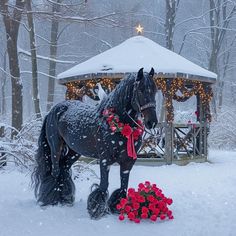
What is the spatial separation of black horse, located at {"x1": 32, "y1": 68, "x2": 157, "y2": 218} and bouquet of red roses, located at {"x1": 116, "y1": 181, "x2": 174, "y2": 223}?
0.21m

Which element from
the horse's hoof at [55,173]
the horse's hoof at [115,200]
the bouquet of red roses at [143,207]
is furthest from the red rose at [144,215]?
the horse's hoof at [55,173]

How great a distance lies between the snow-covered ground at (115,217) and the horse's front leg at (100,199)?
10 centimetres

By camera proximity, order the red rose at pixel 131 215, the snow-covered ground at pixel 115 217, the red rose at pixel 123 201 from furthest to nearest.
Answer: the red rose at pixel 123 201 → the red rose at pixel 131 215 → the snow-covered ground at pixel 115 217

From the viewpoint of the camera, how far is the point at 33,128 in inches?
419

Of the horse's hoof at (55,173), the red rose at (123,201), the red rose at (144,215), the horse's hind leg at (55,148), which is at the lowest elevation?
the red rose at (144,215)

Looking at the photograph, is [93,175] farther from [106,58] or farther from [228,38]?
[228,38]

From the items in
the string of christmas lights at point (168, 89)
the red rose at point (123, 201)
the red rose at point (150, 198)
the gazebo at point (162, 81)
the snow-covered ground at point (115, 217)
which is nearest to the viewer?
the snow-covered ground at point (115, 217)

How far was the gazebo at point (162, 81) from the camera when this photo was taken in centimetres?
1198

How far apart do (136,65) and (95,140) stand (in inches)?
281

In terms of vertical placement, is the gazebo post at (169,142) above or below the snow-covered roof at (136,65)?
below

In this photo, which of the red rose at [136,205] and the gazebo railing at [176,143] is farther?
the gazebo railing at [176,143]

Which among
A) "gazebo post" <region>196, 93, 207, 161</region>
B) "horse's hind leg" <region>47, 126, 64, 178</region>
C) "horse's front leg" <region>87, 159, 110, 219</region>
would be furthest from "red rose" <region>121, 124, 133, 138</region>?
"gazebo post" <region>196, 93, 207, 161</region>

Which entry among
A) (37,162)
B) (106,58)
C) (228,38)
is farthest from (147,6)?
(37,162)

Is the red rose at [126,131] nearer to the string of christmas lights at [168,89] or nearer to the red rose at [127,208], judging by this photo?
the red rose at [127,208]
